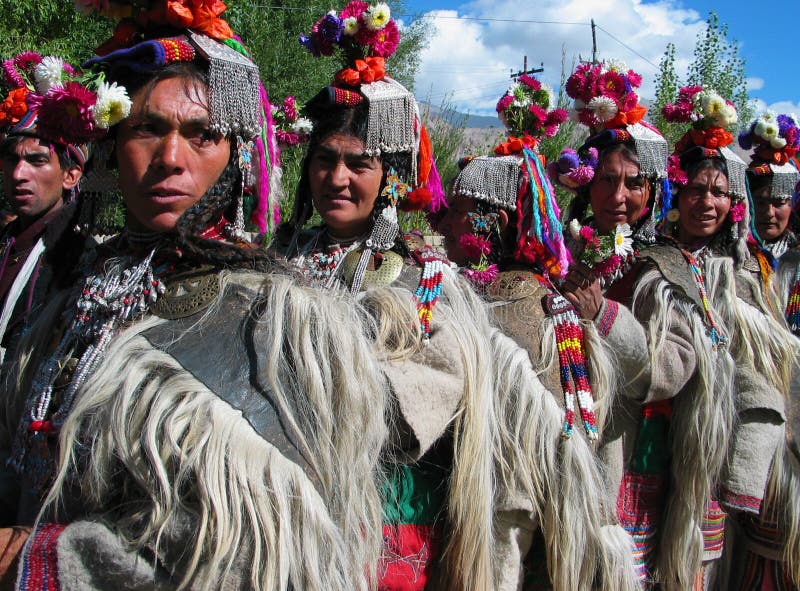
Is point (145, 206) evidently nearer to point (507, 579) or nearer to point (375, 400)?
point (375, 400)

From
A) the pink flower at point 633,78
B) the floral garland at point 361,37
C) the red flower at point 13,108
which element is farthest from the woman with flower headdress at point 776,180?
the red flower at point 13,108

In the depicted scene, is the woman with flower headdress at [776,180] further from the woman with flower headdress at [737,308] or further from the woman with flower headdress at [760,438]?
the woman with flower headdress at [737,308]

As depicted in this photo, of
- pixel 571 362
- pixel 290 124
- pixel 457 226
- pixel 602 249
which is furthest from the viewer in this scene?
pixel 457 226

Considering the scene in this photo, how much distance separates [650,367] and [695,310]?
516 millimetres

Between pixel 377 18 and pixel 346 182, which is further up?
pixel 377 18

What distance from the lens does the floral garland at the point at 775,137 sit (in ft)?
14.9

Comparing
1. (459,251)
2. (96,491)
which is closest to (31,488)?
(96,491)

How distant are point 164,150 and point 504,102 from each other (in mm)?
1845

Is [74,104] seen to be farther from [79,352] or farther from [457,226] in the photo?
[457,226]

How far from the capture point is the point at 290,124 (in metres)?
2.68

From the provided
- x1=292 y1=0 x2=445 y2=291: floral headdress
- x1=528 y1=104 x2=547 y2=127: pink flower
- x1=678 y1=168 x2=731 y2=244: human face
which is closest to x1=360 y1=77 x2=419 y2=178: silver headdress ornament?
x1=292 y1=0 x2=445 y2=291: floral headdress

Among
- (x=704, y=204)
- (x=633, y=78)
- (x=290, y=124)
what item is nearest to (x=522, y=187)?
(x=290, y=124)

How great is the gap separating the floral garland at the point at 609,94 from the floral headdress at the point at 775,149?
1.71 metres

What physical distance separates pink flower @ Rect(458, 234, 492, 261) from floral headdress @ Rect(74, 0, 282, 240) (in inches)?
46.7
